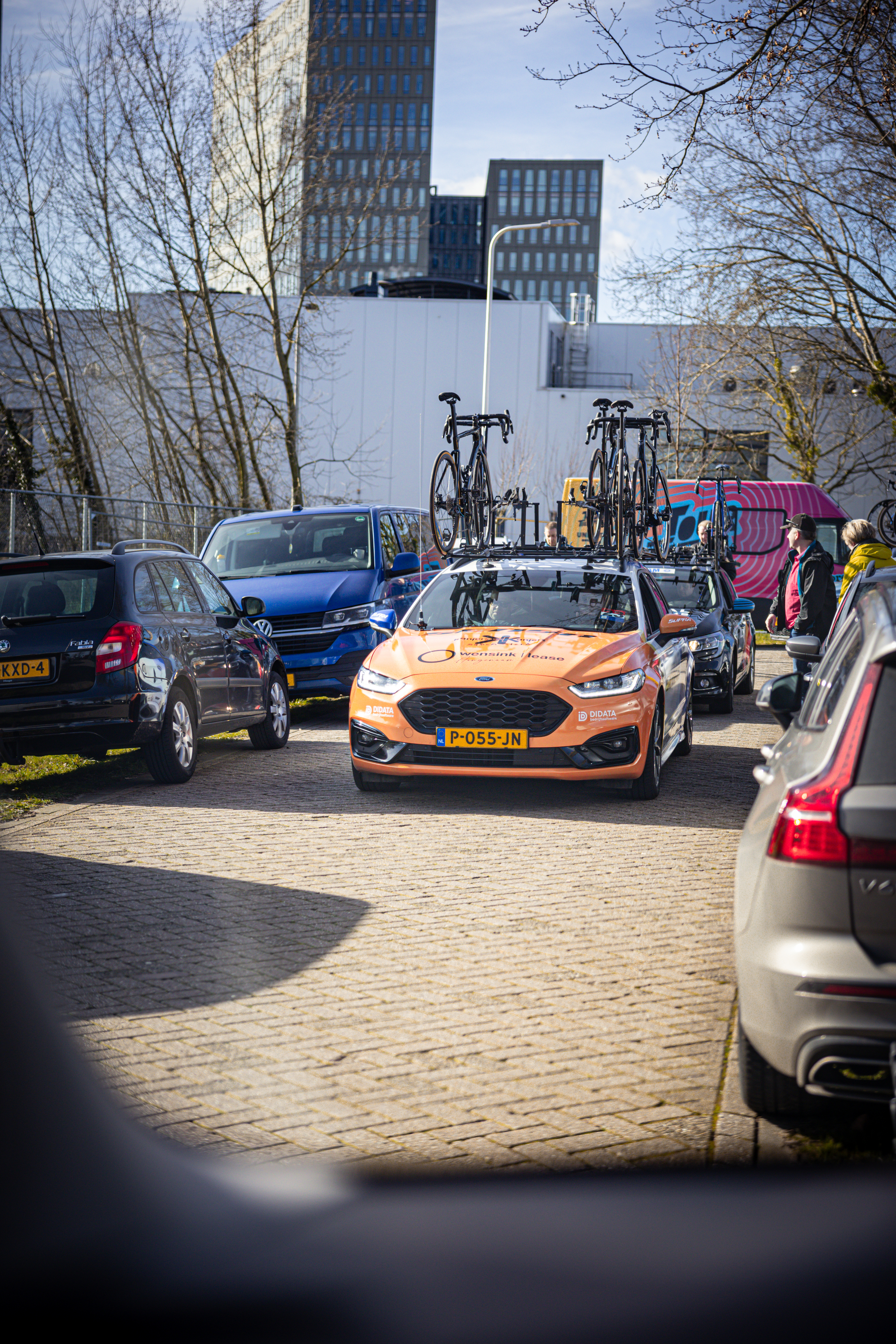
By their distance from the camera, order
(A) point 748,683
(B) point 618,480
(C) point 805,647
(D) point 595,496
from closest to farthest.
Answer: (C) point 805,647, (B) point 618,480, (D) point 595,496, (A) point 748,683

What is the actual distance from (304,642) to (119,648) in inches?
215

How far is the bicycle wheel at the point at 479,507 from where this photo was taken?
13.2 metres

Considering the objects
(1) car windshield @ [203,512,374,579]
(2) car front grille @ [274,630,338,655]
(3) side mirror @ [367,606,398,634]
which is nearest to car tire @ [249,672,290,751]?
(3) side mirror @ [367,606,398,634]

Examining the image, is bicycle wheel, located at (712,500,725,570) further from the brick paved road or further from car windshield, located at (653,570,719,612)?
the brick paved road

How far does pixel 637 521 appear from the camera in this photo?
575 inches

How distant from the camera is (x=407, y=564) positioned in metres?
15.2

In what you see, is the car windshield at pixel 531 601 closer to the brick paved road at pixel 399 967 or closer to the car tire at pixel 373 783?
the car tire at pixel 373 783

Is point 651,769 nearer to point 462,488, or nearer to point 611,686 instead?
point 611,686

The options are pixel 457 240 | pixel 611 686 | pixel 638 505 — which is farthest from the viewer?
pixel 457 240

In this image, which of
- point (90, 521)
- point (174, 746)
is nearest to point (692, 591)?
point (174, 746)

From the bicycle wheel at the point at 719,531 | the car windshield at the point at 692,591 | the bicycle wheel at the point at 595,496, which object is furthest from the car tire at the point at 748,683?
the bicycle wheel at the point at 595,496

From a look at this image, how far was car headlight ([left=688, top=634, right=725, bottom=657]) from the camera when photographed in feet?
52.5

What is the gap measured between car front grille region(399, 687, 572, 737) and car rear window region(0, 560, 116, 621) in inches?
98.6

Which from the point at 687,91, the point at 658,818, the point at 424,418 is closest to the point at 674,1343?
the point at 658,818
